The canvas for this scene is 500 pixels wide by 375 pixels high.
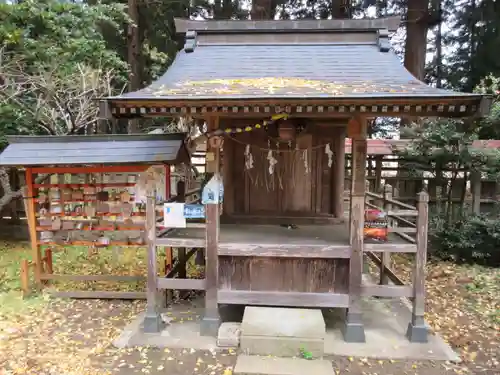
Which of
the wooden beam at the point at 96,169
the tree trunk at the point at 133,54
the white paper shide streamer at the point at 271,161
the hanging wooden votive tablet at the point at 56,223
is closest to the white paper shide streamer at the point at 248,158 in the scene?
the white paper shide streamer at the point at 271,161

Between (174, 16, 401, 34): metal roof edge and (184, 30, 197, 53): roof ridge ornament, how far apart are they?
0.12 meters

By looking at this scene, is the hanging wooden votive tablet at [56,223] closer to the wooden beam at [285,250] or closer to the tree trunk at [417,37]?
the wooden beam at [285,250]

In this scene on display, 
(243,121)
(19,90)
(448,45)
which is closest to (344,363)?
(243,121)

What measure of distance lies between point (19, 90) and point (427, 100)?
8776 mm

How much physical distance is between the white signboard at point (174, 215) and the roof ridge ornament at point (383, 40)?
15.9 feet

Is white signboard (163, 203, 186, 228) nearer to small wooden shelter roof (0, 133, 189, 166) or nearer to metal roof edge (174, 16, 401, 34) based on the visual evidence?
small wooden shelter roof (0, 133, 189, 166)

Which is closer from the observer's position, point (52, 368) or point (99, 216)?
point (52, 368)

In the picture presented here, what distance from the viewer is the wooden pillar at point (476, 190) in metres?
9.73

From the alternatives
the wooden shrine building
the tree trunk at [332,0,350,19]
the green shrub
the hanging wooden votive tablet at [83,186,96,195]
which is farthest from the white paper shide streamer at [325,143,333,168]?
the tree trunk at [332,0,350,19]

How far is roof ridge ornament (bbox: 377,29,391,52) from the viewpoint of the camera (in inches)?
270

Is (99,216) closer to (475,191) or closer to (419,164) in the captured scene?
(419,164)

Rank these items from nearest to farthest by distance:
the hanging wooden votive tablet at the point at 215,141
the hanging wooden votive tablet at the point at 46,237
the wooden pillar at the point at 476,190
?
the hanging wooden votive tablet at the point at 215,141
the hanging wooden votive tablet at the point at 46,237
the wooden pillar at the point at 476,190

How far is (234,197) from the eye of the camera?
6.80 meters

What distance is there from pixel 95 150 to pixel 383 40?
5792 millimetres
